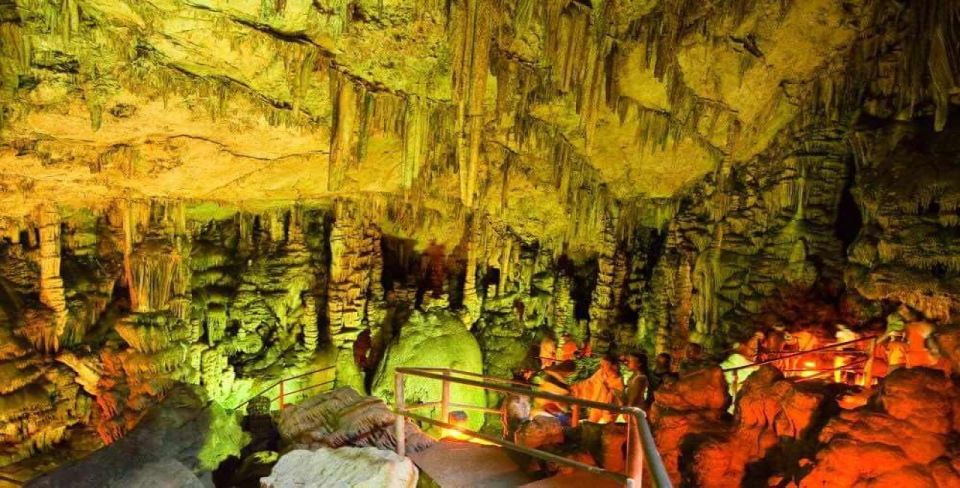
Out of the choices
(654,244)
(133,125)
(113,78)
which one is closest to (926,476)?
(113,78)

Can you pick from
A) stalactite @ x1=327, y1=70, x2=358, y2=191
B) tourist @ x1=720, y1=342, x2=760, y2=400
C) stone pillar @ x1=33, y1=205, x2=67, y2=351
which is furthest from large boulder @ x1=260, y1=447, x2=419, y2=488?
stone pillar @ x1=33, y1=205, x2=67, y2=351

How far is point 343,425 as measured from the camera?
4480 mm

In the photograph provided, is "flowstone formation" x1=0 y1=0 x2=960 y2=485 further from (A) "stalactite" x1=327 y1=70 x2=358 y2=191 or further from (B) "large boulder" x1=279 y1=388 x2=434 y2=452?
(B) "large boulder" x1=279 y1=388 x2=434 y2=452

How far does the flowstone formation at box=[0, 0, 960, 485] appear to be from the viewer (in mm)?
6195

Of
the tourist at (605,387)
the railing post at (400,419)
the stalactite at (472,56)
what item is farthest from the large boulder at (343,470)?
the stalactite at (472,56)

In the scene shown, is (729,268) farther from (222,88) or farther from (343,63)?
(222,88)

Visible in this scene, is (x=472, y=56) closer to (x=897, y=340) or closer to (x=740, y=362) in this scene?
(x=740, y=362)

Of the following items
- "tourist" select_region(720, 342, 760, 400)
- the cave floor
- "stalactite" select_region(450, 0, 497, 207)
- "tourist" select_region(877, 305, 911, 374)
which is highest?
"stalactite" select_region(450, 0, 497, 207)

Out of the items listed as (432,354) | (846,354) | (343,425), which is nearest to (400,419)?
(343,425)

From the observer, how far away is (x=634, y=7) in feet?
23.4

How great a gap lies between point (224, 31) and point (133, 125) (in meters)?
2.36

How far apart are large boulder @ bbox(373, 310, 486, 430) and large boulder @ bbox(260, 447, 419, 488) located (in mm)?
7278

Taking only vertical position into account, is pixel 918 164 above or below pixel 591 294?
above

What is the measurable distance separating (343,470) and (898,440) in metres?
3.73
